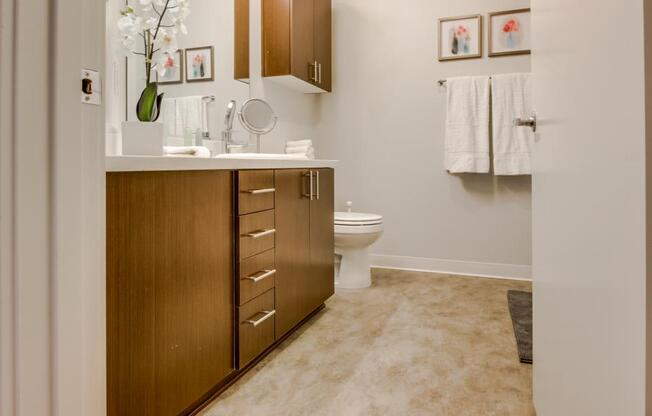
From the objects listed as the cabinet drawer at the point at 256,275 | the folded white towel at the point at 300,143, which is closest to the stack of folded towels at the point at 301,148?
the folded white towel at the point at 300,143

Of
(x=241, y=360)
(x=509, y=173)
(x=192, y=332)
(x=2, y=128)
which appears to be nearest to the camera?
(x=2, y=128)

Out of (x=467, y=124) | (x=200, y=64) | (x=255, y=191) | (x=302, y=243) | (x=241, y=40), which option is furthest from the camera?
(x=467, y=124)

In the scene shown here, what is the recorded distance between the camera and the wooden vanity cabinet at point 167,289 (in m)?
1.03

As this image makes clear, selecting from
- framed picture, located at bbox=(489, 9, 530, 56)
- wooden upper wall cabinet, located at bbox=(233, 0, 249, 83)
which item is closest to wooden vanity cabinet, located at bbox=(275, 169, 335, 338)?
wooden upper wall cabinet, located at bbox=(233, 0, 249, 83)

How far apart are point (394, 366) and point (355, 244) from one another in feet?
3.71

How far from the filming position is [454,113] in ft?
10.2

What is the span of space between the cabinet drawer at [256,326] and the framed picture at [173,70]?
→ 106cm

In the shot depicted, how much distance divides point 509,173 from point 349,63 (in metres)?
1.50

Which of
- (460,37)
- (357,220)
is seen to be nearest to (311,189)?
(357,220)

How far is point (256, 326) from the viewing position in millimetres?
1608

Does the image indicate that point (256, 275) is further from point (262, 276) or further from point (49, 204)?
point (49, 204)

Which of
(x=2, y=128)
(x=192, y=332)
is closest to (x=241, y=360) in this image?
(x=192, y=332)

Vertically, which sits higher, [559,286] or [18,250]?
[18,250]

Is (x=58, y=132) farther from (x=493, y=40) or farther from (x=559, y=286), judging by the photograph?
(x=493, y=40)
